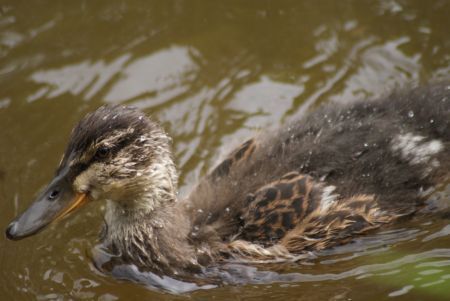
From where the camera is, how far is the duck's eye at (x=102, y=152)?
3.99m

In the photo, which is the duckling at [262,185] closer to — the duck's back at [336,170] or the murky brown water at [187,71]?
the duck's back at [336,170]

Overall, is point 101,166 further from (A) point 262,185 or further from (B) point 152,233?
(A) point 262,185

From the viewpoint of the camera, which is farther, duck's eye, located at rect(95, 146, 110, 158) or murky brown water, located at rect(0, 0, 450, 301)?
murky brown water, located at rect(0, 0, 450, 301)

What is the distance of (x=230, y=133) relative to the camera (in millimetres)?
5309

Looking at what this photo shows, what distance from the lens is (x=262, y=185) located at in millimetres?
4172

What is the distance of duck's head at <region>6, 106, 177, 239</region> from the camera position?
3.97 metres

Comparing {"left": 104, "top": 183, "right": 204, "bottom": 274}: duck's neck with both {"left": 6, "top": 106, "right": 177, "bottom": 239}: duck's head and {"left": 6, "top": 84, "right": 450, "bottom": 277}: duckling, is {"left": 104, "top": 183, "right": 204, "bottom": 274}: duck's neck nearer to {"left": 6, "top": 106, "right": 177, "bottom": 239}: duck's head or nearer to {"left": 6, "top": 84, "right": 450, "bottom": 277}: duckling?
{"left": 6, "top": 84, "right": 450, "bottom": 277}: duckling

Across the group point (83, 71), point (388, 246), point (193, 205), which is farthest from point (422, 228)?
point (83, 71)

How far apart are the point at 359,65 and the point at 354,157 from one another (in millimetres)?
1681

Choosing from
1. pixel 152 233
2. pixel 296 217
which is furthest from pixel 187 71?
pixel 296 217

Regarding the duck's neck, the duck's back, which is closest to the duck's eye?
the duck's neck

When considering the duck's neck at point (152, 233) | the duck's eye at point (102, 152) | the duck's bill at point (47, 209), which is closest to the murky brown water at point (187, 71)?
the duck's neck at point (152, 233)

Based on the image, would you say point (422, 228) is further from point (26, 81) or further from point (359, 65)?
point (26, 81)

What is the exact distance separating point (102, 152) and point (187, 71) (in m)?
1.84
